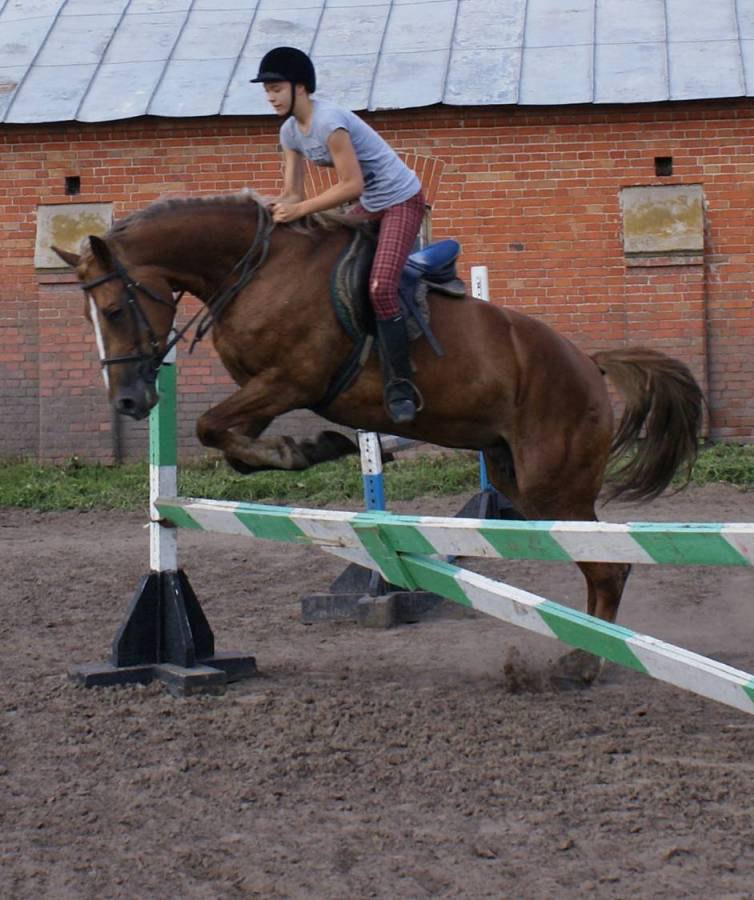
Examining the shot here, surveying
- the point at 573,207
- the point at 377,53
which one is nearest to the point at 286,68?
the point at 573,207

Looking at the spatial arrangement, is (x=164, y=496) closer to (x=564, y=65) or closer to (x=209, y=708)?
(x=209, y=708)

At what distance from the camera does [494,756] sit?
447cm

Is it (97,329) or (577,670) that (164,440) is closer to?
(97,329)

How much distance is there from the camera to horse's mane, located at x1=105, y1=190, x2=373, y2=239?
5605 mm

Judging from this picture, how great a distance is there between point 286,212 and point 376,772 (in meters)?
2.51

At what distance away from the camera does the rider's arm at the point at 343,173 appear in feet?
17.9

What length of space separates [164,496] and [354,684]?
1159 millimetres

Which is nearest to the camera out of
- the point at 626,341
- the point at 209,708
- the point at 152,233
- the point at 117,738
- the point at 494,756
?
the point at 494,756

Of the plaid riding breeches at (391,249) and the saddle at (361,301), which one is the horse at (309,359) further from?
the plaid riding breeches at (391,249)

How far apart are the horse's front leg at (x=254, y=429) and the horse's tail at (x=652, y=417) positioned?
1.74 meters

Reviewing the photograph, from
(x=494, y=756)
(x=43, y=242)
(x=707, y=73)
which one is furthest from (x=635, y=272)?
(x=494, y=756)

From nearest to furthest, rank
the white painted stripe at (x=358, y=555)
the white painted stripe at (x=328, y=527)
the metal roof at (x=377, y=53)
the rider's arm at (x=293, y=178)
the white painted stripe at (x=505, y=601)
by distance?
1. the white painted stripe at (x=505, y=601)
2. the white painted stripe at (x=328, y=527)
3. the white painted stripe at (x=358, y=555)
4. the rider's arm at (x=293, y=178)
5. the metal roof at (x=377, y=53)

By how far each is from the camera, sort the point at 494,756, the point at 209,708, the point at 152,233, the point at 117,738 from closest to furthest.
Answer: the point at 494,756 → the point at 117,738 → the point at 209,708 → the point at 152,233

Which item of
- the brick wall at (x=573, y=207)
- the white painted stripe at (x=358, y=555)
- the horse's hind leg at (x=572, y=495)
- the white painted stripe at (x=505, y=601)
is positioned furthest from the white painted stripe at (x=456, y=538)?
the brick wall at (x=573, y=207)
